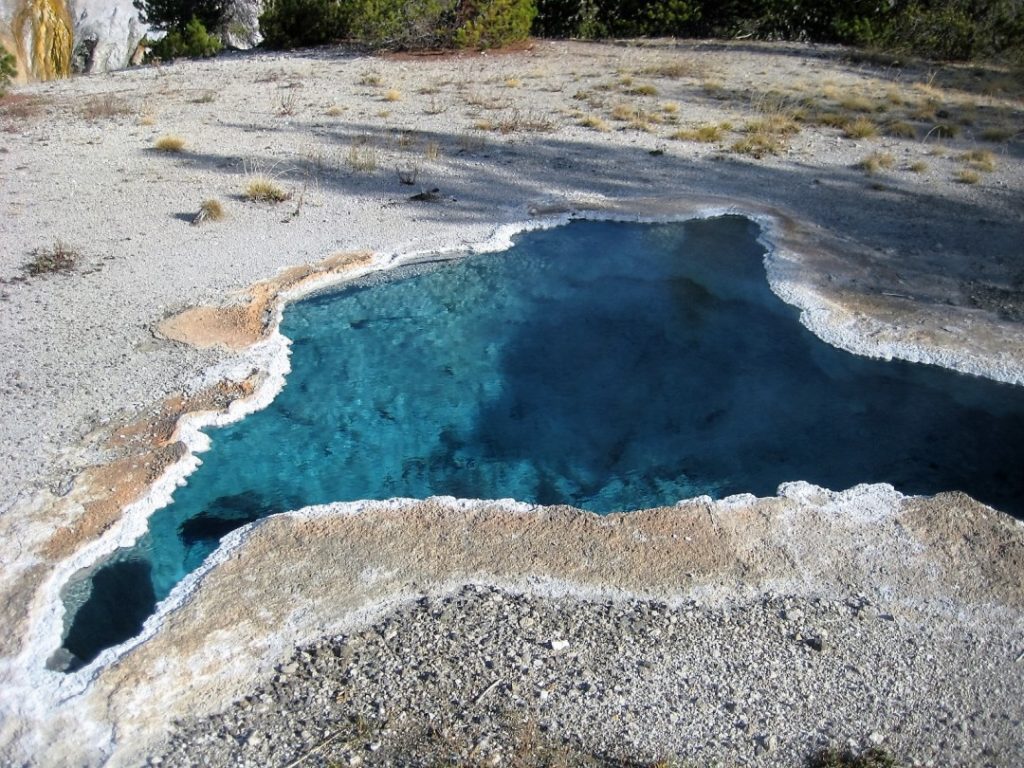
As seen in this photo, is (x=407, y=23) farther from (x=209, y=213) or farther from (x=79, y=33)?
(x=79, y=33)

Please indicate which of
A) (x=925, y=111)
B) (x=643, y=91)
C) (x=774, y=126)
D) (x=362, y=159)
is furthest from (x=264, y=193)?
(x=925, y=111)

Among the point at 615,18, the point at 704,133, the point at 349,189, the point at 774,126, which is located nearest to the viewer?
the point at 349,189

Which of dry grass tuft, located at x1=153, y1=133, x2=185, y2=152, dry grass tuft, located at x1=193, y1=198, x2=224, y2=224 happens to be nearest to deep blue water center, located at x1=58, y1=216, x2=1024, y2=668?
dry grass tuft, located at x1=193, y1=198, x2=224, y2=224

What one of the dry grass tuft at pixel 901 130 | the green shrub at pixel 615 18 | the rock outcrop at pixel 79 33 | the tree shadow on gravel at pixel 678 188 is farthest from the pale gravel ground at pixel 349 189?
the rock outcrop at pixel 79 33

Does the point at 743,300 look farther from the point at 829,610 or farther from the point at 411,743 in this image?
the point at 411,743

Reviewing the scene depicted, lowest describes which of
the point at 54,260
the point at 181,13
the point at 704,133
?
the point at 54,260

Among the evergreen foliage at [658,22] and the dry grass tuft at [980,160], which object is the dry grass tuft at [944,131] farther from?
the evergreen foliage at [658,22]
